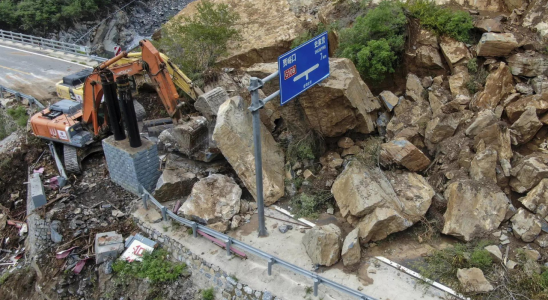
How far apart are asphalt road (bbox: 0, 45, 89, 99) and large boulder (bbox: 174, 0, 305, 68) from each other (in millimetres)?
7213

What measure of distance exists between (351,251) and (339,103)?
3865mm

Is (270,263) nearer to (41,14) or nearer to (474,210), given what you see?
(474,210)

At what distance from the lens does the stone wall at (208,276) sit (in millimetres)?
8203

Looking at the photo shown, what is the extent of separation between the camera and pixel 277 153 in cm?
1130

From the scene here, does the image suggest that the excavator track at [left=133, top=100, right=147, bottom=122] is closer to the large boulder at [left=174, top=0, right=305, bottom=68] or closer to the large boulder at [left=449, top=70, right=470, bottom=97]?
the large boulder at [left=174, top=0, right=305, bottom=68]

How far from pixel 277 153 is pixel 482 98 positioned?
207 inches

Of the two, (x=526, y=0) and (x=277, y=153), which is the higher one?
(x=526, y=0)

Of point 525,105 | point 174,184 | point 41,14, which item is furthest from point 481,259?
point 41,14

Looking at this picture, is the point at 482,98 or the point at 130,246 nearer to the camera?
the point at 130,246

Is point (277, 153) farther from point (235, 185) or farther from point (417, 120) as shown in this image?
point (417, 120)

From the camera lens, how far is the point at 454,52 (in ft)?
37.7

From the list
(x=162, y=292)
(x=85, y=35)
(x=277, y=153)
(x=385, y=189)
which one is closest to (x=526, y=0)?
(x=385, y=189)

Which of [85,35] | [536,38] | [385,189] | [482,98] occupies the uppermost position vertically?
[536,38]

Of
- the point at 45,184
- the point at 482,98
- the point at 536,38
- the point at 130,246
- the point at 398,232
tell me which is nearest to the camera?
the point at 398,232
